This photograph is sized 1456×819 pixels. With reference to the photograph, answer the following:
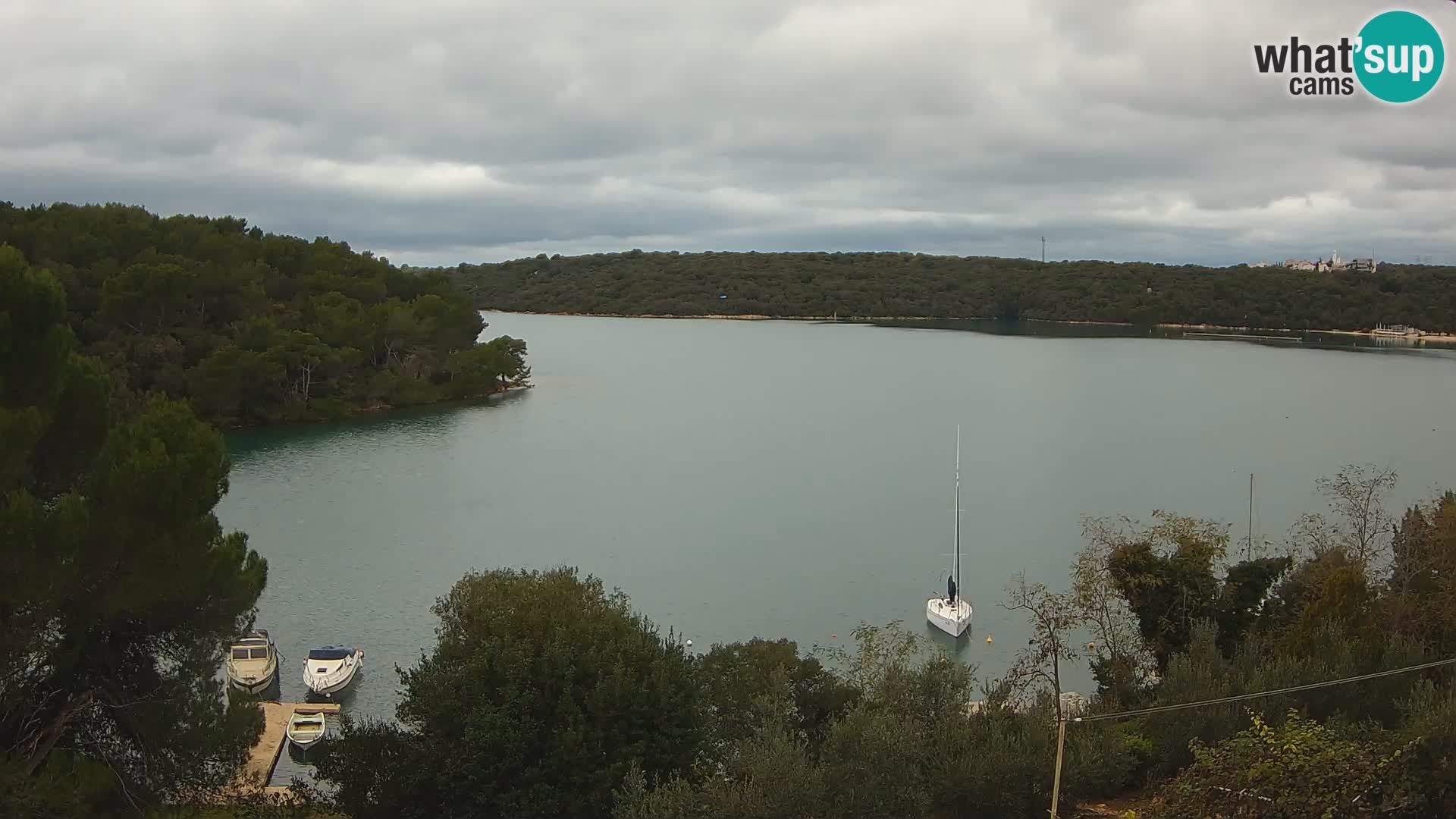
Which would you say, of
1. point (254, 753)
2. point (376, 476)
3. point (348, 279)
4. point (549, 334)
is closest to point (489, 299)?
point (549, 334)

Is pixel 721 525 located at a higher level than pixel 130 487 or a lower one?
lower

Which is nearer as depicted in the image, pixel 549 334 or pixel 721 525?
pixel 721 525

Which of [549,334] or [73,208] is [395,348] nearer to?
[73,208]

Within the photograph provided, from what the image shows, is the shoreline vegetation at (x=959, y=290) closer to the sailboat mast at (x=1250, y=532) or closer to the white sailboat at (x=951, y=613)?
the sailboat mast at (x=1250, y=532)

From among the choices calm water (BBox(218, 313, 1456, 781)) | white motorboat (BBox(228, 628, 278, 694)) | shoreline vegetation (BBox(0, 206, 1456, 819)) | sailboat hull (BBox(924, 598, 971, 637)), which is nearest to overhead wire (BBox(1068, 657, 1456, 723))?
shoreline vegetation (BBox(0, 206, 1456, 819))

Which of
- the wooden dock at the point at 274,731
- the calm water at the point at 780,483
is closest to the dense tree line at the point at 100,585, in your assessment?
the wooden dock at the point at 274,731

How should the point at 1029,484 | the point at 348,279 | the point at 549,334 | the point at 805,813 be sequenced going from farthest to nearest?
the point at 549,334, the point at 348,279, the point at 1029,484, the point at 805,813
